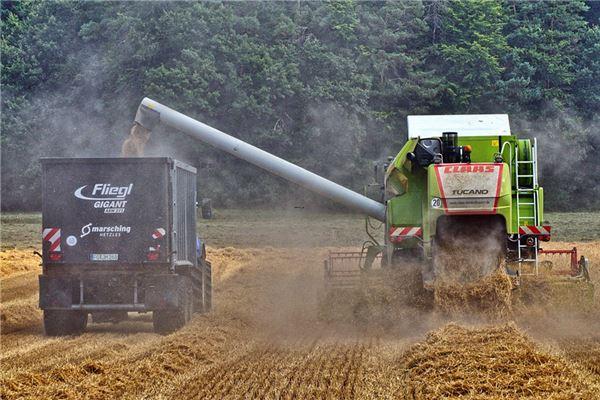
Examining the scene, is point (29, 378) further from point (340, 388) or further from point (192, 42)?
point (192, 42)

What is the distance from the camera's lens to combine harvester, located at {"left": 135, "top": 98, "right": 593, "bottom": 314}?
1305 cm

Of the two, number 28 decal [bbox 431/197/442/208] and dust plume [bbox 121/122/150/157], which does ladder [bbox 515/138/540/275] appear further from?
dust plume [bbox 121/122/150/157]

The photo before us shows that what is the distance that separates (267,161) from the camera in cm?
1762

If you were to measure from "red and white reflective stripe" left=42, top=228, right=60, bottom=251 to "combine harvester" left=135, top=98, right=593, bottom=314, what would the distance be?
4.34 m

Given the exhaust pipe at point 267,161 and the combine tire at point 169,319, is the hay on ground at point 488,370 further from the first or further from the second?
the exhaust pipe at point 267,161

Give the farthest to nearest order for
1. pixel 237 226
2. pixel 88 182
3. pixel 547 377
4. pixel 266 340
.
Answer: pixel 237 226
pixel 88 182
pixel 266 340
pixel 547 377

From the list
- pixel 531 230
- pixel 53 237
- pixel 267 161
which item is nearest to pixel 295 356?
pixel 531 230

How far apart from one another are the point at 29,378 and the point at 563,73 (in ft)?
102

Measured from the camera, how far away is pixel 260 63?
3716cm

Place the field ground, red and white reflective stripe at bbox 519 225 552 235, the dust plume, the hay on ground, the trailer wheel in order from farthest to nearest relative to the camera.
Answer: the dust plume → the trailer wheel → red and white reflective stripe at bbox 519 225 552 235 → the field ground → the hay on ground

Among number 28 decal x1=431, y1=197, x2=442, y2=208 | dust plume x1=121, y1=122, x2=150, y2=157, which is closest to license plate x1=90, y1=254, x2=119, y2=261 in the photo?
dust plume x1=121, y1=122, x2=150, y2=157

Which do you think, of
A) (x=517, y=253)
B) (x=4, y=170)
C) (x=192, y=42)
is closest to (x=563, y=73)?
(x=192, y=42)

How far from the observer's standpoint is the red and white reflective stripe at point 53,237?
1448 centimetres

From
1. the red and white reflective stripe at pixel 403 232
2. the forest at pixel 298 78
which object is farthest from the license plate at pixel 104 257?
the forest at pixel 298 78
